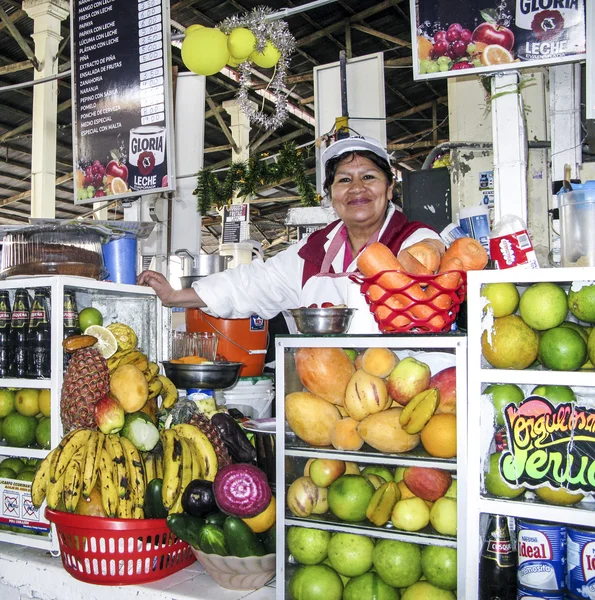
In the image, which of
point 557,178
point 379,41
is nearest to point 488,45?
point 557,178

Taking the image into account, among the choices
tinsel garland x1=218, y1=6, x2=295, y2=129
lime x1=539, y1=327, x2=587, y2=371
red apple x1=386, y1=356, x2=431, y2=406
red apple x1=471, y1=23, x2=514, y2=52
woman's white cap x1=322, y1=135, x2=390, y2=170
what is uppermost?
tinsel garland x1=218, y1=6, x2=295, y2=129

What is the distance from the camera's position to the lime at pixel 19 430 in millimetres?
2480

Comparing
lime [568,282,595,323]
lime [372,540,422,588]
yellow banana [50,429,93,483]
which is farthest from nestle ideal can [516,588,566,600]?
yellow banana [50,429,93,483]

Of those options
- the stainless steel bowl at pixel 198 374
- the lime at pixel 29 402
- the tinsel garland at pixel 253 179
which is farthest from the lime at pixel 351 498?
the tinsel garland at pixel 253 179

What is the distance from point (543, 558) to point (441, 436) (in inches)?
15.4

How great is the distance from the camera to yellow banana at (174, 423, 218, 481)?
6.86 ft

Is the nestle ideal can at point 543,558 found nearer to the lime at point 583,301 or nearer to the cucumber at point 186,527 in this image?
the lime at point 583,301

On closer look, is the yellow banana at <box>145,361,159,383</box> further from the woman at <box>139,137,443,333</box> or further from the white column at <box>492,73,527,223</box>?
the white column at <box>492,73,527,223</box>

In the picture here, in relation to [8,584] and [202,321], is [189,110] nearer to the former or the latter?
[202,321]

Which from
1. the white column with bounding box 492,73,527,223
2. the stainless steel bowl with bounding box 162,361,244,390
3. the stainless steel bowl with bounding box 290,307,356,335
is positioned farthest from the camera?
the stainless steel bowl with bounding box 162,361,244,390

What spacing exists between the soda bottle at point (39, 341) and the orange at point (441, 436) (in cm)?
157

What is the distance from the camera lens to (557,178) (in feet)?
8.11

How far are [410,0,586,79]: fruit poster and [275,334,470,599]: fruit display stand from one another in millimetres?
1176

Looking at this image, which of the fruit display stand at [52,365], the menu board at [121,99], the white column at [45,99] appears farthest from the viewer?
the white column at [45,99]
